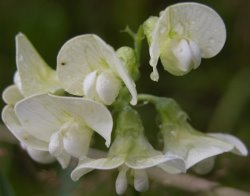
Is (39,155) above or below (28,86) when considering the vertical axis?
below

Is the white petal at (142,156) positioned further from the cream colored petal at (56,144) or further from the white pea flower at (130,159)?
the cream colored petal at (56,144)

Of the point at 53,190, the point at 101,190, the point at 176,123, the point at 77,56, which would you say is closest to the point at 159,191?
the point at 101,190

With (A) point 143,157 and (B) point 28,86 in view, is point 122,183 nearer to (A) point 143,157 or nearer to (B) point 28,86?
(A) point 143,157

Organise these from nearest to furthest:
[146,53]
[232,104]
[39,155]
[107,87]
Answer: [107,87] → [39,155] → [232,104] → [146,53]

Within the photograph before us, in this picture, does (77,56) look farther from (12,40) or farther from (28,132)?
(12,40)

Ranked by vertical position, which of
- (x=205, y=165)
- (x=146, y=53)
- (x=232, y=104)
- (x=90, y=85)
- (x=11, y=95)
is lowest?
(x=232, y=104)

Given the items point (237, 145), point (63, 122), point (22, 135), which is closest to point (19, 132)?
point (22, 135)

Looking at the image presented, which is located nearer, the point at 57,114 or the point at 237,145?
the point at 57,114
